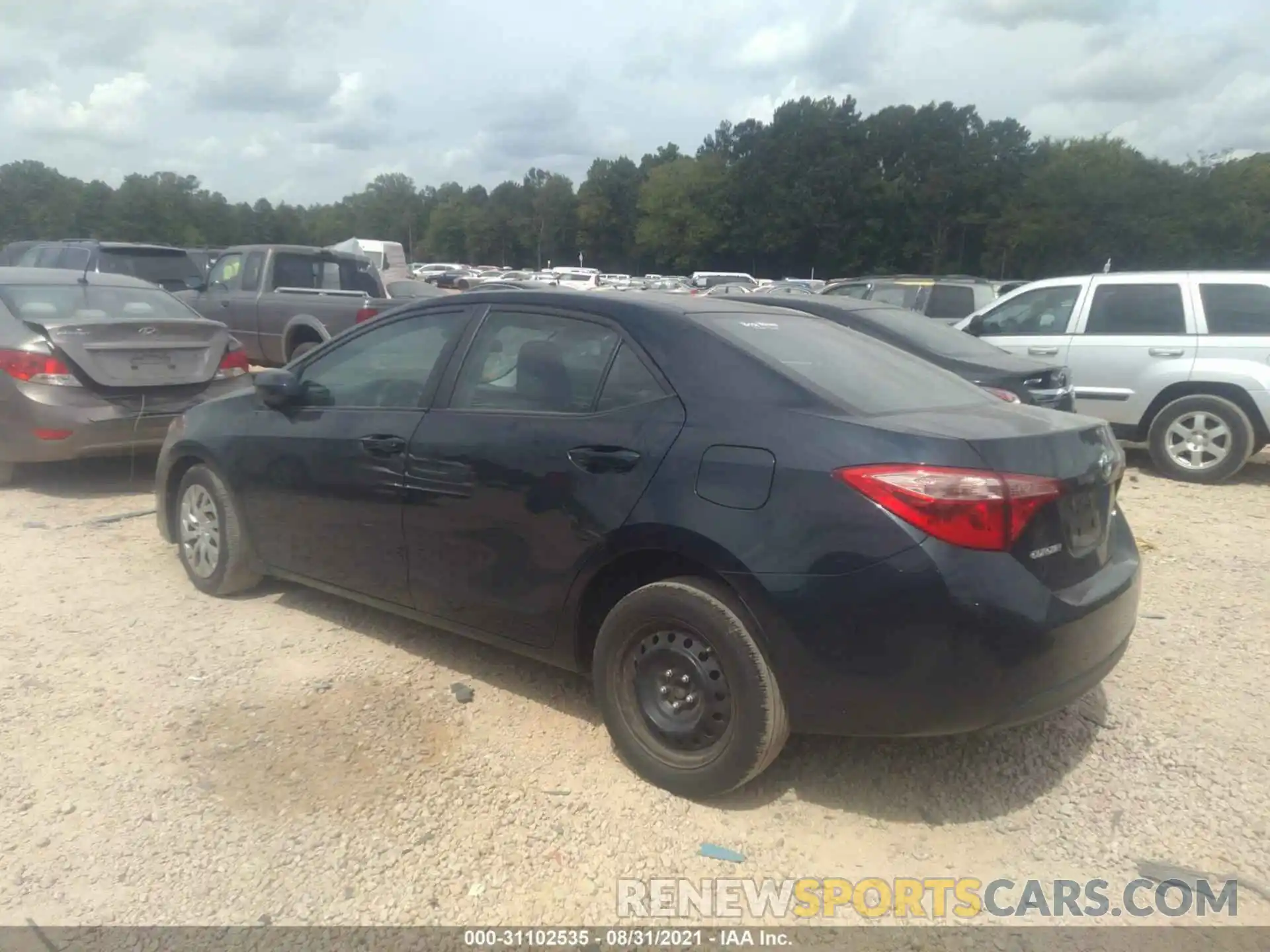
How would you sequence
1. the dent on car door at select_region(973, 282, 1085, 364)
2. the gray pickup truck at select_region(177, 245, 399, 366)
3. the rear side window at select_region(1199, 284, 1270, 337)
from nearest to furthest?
1. the rear side window at select_region(1199, 284, 1270, 337)
2. the dent on car door at select_region(973, 282, 1085, 364)
3. the gray pickup truck at select_region(177, 245, 399, 366)

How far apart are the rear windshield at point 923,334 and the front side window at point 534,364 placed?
Result: 4448mm

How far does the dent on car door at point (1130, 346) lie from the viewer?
8523 mm

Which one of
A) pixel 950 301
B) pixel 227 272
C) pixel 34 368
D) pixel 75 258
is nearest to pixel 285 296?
pixel 227 272

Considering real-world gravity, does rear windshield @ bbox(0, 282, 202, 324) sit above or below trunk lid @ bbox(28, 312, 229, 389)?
above

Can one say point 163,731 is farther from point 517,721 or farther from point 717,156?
point 717,156

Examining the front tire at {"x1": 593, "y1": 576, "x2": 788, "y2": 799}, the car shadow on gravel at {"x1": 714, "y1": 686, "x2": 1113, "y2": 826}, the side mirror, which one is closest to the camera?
the front tire at {"x1": 593, "y1": 576, "x2": 788, "y2": 799}

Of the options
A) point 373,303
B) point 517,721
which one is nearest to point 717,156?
point 373,303

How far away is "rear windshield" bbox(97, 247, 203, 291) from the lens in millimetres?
12406

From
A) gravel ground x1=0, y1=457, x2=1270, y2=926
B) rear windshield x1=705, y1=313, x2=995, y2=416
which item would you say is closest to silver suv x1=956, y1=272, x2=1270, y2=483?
gravel ground x1=0, y1=457, x2=1270, y2=926

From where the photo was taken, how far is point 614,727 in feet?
11.1

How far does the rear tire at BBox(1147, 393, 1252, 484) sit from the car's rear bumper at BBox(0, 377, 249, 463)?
8.11 metres

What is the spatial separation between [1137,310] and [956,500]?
24.0 ft

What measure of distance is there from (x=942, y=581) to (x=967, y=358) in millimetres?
5145

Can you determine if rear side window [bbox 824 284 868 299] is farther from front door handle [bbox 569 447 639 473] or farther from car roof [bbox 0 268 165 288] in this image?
front door handle [bbox 569 447 639 473]
